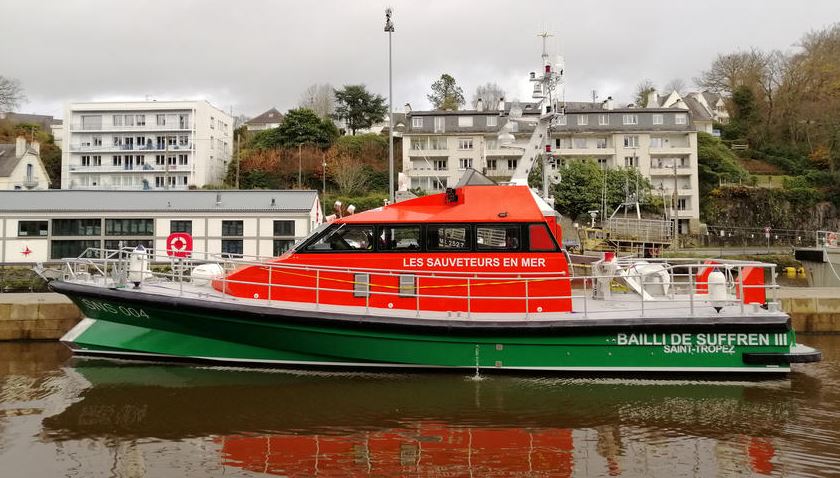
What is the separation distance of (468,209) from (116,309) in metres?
5.09

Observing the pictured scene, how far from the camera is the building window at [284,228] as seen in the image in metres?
18.3

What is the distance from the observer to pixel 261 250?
18281 mm

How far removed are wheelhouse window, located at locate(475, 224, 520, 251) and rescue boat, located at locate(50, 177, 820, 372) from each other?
14 millimetres

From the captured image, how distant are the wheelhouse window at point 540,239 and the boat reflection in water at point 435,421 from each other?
179 cm

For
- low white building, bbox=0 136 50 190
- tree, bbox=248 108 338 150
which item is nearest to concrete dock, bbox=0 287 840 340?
tree, bbox=248 108 338 150

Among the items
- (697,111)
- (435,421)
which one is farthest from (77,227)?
(697,111)

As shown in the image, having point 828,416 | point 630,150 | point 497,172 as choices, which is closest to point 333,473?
point 828,416

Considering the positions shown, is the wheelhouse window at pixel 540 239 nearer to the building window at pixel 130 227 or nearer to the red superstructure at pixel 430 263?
the red superstructure at pixel 430 263

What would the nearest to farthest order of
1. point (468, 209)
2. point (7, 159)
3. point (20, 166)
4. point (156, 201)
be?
point (468, 209) → point (156, 201) → point (20, 166) → point (7, 159)

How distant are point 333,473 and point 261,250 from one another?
14225mm

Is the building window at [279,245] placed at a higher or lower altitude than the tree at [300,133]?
lower

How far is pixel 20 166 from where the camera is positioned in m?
35.4

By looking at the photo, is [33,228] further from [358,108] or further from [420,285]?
[358,108]

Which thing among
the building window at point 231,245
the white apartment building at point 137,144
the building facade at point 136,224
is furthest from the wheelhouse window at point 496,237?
the white apartment building at point 137,144
